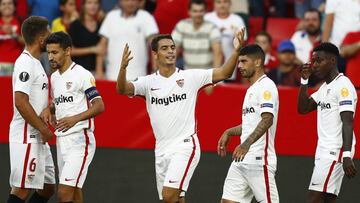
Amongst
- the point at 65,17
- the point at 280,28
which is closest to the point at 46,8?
the point at 65,17

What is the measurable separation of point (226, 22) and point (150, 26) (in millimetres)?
1138

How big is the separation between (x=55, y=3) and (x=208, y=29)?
2.49 m

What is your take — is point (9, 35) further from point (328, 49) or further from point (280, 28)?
point (328, 49)

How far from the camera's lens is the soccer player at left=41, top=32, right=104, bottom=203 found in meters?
11.1

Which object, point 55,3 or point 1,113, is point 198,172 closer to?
point 1,113

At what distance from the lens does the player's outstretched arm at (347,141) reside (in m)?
10.4

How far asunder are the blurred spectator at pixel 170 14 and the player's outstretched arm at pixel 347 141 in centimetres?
526

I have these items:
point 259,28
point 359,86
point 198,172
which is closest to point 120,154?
point 198,172

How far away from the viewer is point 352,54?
45.2 ft

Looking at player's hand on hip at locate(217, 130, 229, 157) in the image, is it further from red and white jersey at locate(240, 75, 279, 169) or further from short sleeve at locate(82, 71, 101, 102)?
short sleeve at locate(82, 71, 101, 102)

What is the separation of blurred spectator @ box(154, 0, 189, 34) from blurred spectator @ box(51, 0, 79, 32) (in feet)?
3.98

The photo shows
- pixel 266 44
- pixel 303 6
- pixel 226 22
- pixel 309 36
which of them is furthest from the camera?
pixel 303 6

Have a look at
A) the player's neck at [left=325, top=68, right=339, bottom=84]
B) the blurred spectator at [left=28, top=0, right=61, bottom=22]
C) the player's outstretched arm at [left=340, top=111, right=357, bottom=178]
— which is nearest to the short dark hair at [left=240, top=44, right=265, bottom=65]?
the player's neck at [left=325, top=68, right=339, bottom=84]

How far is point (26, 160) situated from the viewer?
11172 mm
